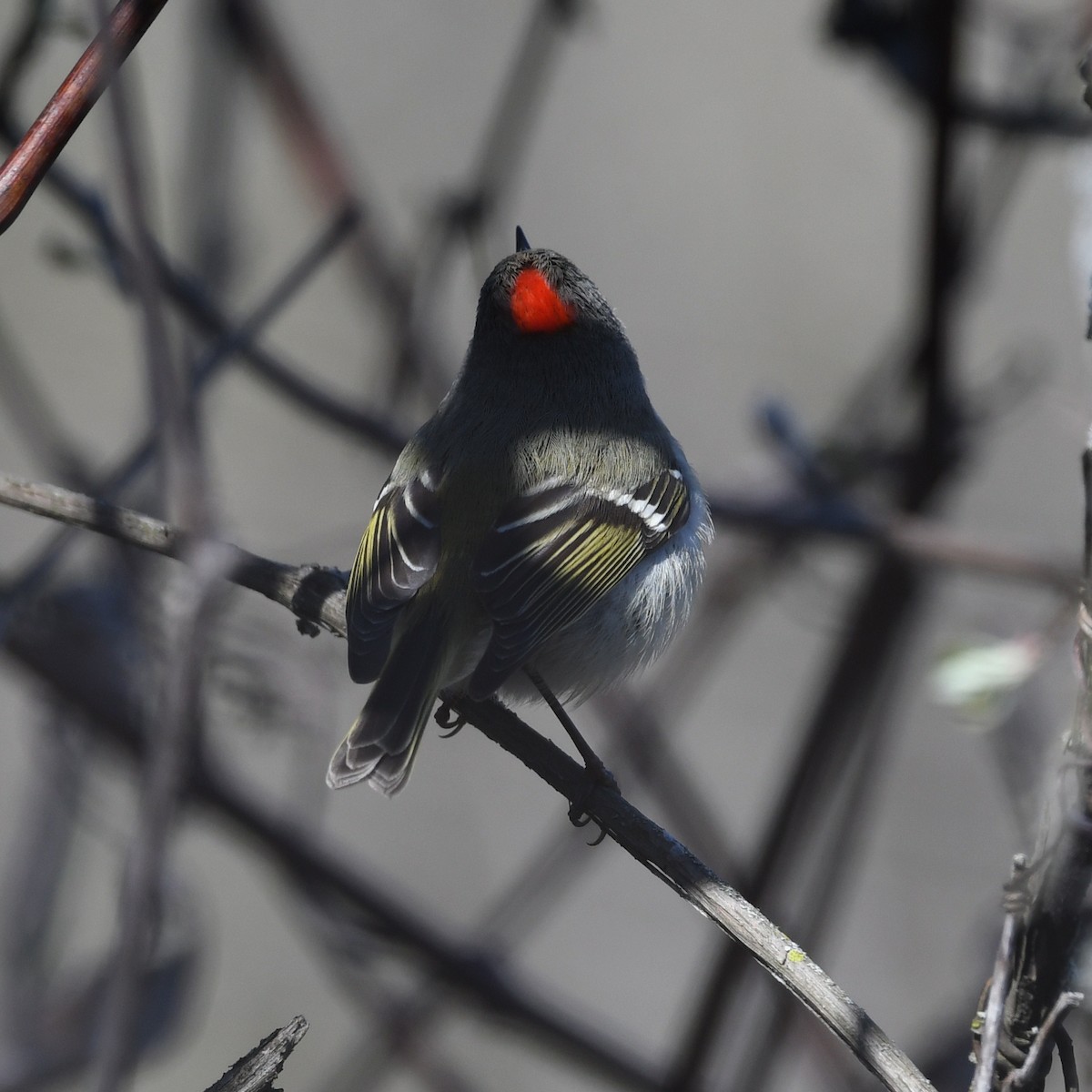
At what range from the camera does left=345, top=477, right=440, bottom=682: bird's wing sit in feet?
6.15

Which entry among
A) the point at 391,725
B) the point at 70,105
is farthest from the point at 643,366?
the point at 70,105

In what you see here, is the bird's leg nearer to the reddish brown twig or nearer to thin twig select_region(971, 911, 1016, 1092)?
thin twig select_region(971, 911, 1016, 1092)

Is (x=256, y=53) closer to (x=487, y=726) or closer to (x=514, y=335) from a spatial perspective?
(x=514, y=335)

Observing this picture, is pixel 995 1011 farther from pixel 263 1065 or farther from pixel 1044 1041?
pixel 263 1065

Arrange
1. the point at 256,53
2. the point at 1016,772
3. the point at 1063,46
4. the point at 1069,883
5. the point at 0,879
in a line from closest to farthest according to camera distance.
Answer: the point at 1069,883 → the point at 1016,772 → the point at 256,53 → the point at 1063,46 → the point at 0,879

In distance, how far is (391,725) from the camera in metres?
1.90

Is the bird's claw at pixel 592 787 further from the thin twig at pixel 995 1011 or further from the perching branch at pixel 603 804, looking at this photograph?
the thin twig at pixel 995 1011

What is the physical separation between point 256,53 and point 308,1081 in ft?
10.7

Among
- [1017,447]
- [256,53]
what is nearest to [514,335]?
[256,53]

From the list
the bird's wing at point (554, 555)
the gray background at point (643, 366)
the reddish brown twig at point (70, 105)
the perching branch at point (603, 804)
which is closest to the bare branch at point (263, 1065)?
the perching branch at point (603, 804)

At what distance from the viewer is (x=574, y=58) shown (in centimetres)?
511

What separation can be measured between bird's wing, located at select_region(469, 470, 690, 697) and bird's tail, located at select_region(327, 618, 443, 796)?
83mm

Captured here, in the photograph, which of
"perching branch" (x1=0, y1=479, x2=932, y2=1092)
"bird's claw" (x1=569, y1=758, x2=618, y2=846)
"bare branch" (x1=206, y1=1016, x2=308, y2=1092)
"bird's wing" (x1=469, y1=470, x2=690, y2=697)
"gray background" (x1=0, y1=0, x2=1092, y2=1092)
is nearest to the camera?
"bare branch" (x1=206, y1=1016, x2=308, y2=1092)

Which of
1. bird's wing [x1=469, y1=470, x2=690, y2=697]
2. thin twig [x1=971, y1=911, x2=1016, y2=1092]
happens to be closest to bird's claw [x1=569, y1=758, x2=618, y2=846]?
bird's wing [x1=469, y1=470, x2=690, y2=697]
